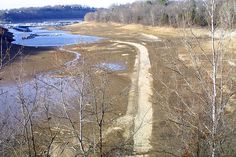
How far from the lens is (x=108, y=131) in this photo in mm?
22109

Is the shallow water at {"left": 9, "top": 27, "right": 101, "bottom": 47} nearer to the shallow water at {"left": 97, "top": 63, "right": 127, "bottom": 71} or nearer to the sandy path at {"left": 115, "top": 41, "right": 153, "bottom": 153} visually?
the shallow water at {"left": 97, "top": 63, "right": 127, "bottom": 71}

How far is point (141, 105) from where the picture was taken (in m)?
27.3

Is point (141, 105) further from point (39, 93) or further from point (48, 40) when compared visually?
point (48, 40)

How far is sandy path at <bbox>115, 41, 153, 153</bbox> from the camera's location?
66.0 feet

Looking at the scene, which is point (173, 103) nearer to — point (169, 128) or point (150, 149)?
point (169, 128)

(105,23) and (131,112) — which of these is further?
(105,23)

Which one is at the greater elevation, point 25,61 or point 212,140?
point 212,140

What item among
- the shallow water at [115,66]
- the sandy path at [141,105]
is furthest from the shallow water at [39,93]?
the shallow water at [115,66]

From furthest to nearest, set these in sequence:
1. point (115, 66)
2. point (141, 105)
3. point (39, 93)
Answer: point (115, 66)
point (141, 105)
point (39, 93)

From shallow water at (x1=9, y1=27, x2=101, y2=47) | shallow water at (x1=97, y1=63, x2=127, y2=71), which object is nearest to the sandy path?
shallow water at (x1=97, y1=63, x2=127, y2=71)

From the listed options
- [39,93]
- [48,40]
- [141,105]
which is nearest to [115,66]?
[141,105]

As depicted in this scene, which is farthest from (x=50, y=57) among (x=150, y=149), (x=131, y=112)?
(x=150, y=149)

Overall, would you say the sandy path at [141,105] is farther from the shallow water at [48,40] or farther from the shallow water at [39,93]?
the shallow water at [48,40]

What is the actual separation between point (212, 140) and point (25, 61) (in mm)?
43839
